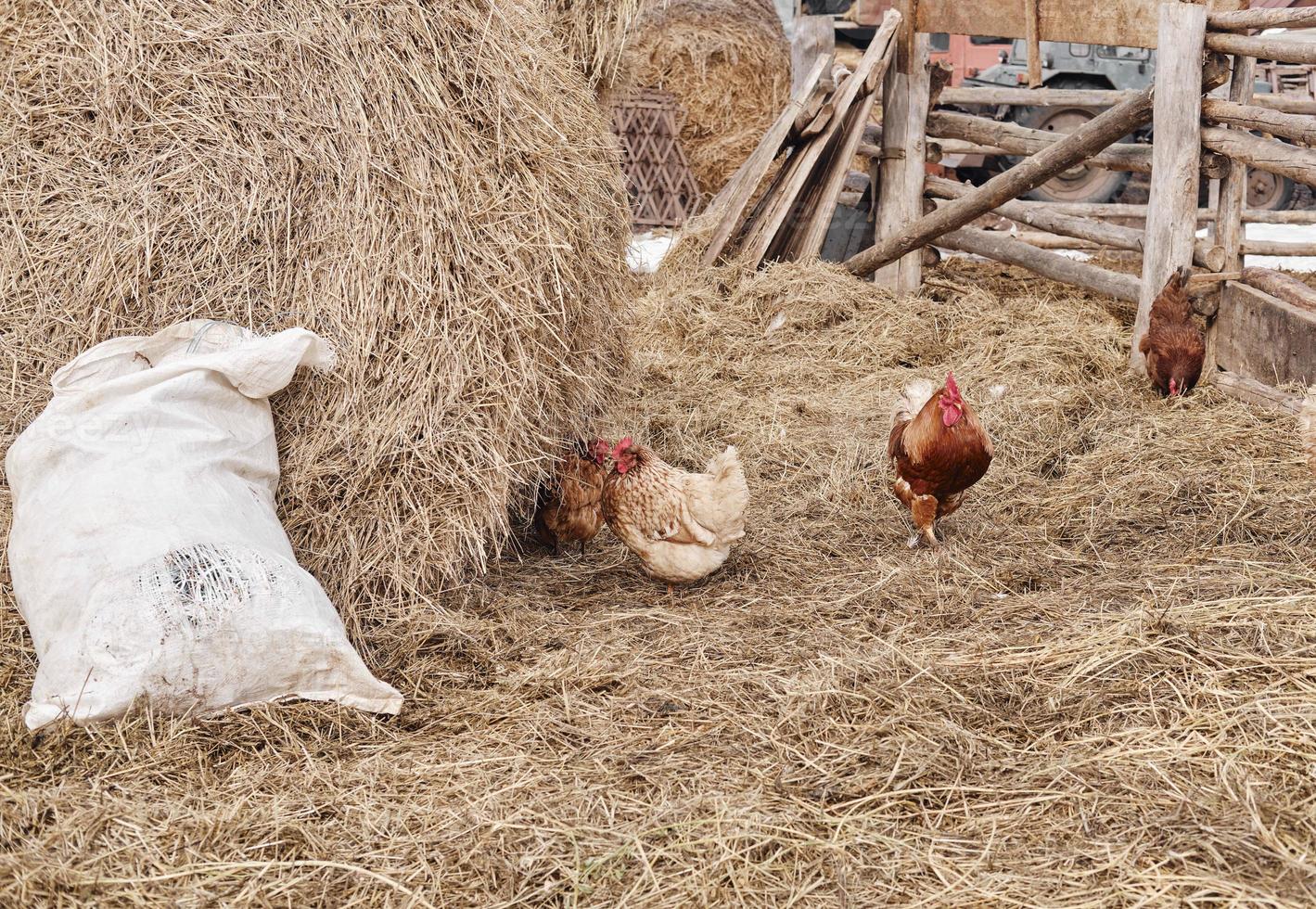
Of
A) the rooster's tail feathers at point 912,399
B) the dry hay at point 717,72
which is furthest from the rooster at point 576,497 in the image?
the dry hay at point 717,72

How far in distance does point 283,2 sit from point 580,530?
2.22 m

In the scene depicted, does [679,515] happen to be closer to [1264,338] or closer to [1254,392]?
[1254,392]

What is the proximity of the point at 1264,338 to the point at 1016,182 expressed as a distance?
1874 mm

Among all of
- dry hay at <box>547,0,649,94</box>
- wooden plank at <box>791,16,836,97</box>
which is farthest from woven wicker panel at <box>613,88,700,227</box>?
dry hay at <box>547,0,649,94</box>

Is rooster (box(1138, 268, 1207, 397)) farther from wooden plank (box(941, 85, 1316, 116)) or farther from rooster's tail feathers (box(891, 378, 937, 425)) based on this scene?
wooden plank (box(941, 85, 1316, 116))

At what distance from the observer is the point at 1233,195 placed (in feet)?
20.8

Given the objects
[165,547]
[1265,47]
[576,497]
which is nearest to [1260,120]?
[1265,47]

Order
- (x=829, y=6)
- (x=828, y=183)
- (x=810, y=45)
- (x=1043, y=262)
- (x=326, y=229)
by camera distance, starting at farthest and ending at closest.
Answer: (x=829, y=6) < (x=810, y=45) < (x=828, y=183) < (x=1043, y=262) < (x=326, y=229)

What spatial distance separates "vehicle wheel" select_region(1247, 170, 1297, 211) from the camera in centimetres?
1340

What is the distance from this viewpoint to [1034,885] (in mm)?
2449

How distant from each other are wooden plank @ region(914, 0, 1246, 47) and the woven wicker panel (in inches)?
174

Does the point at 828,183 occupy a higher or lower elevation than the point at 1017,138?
lower

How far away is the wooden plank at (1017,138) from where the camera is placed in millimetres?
7508

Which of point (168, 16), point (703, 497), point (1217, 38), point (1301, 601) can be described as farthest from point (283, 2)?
point (1217, 38)
